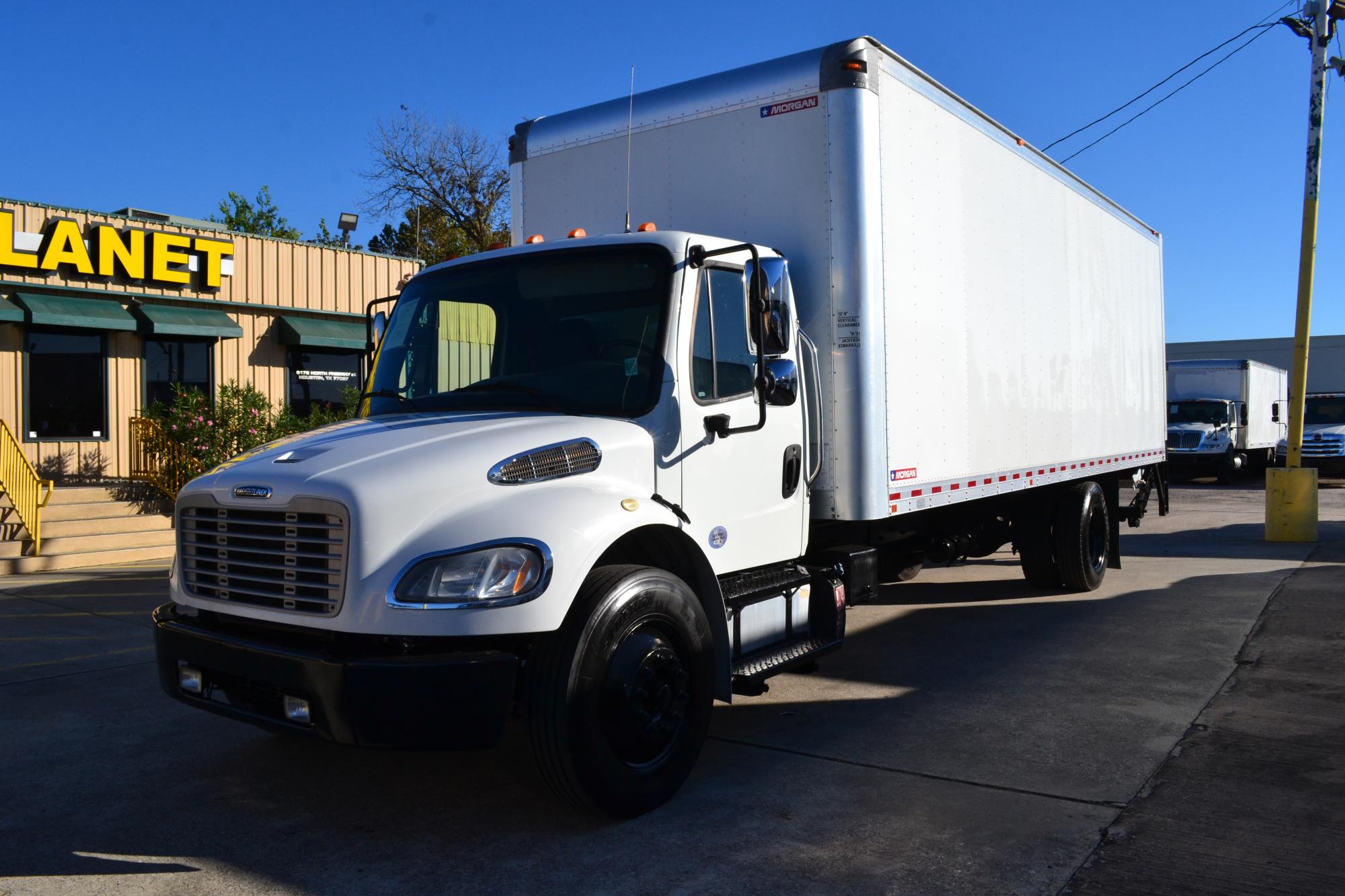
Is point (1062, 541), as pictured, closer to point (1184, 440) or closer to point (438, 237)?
point (1184, 440)

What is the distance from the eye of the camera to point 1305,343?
1494 centimetres

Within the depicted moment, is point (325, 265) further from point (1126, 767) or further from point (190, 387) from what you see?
point (1126, 767)

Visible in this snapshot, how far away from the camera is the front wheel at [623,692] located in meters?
4.10

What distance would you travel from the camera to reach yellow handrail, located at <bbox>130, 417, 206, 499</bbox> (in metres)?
15.7

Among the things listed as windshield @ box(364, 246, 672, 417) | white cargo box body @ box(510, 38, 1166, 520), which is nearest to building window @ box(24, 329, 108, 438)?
white cargo box body @ box(510, 38, 1166, 520)

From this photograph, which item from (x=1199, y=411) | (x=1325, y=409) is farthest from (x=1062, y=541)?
(x=1325, y=409)

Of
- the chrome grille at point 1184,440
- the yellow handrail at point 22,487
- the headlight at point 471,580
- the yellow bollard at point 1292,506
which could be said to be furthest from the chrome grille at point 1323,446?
the headlight at point 471,580

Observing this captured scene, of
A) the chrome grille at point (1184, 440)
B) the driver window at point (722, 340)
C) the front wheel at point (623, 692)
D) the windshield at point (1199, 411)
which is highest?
the windshield at point (1199, 411)

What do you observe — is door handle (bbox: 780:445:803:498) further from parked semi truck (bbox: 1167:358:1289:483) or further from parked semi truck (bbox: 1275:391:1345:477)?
parked semi truck (bbox: 1275:391:1345:477)

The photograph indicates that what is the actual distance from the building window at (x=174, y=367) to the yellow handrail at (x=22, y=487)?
293 centimetres

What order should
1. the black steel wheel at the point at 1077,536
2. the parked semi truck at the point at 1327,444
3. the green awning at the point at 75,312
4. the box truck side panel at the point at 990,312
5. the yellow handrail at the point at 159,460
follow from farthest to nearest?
the parked semi truck at the point at 1327,444
the yellow handrail at the point at 159,460
the green awning at the point at 75,312
the black steel wheel at the point at 1077,536
the box truck side panel at the point at 990,312

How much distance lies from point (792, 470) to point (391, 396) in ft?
6.95

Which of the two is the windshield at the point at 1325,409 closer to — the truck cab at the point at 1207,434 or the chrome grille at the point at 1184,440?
the truck cab at the point at 1207,434

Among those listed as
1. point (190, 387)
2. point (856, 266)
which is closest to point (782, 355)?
point (856, 266)
